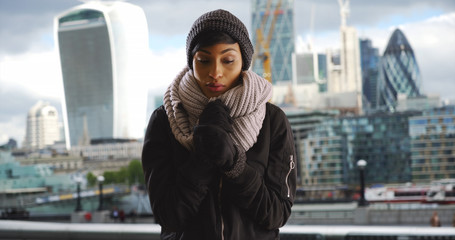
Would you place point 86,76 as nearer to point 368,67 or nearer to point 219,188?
point 368,67

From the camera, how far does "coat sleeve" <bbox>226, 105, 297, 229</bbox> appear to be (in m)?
1.21

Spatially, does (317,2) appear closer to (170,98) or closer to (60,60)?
(60,60)

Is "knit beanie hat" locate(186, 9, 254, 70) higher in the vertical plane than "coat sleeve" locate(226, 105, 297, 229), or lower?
higher

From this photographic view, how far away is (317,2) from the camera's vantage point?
71.8 m

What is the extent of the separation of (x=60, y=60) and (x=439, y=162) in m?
36.3

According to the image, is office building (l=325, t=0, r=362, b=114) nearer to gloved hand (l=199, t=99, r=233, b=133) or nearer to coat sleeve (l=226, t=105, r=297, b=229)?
coat sleeve (l=226, t=105, r=297, b=229)

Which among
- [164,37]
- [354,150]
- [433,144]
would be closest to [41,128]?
[164,37]

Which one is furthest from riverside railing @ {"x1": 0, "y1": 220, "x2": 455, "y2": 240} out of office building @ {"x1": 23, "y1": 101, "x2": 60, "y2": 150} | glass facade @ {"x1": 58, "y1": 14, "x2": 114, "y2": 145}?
glass facade @ {"x1": 58, "y1": 14, "x2": 114, "y2": 145}

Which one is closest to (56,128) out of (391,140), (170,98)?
(391,140)

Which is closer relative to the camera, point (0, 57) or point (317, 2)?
point (0, 57)

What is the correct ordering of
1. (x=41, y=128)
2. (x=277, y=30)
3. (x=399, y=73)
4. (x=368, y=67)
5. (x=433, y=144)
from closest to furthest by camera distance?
1. (x=433, y=144)
2. (x=41, y=128)
3. (x=399, y=73)
4. (x=368, y=67)
5. (x=277, y=30)

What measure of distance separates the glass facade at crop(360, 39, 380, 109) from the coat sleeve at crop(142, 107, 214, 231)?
66307 mm

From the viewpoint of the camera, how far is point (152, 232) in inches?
149

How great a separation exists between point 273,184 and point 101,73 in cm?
6073
